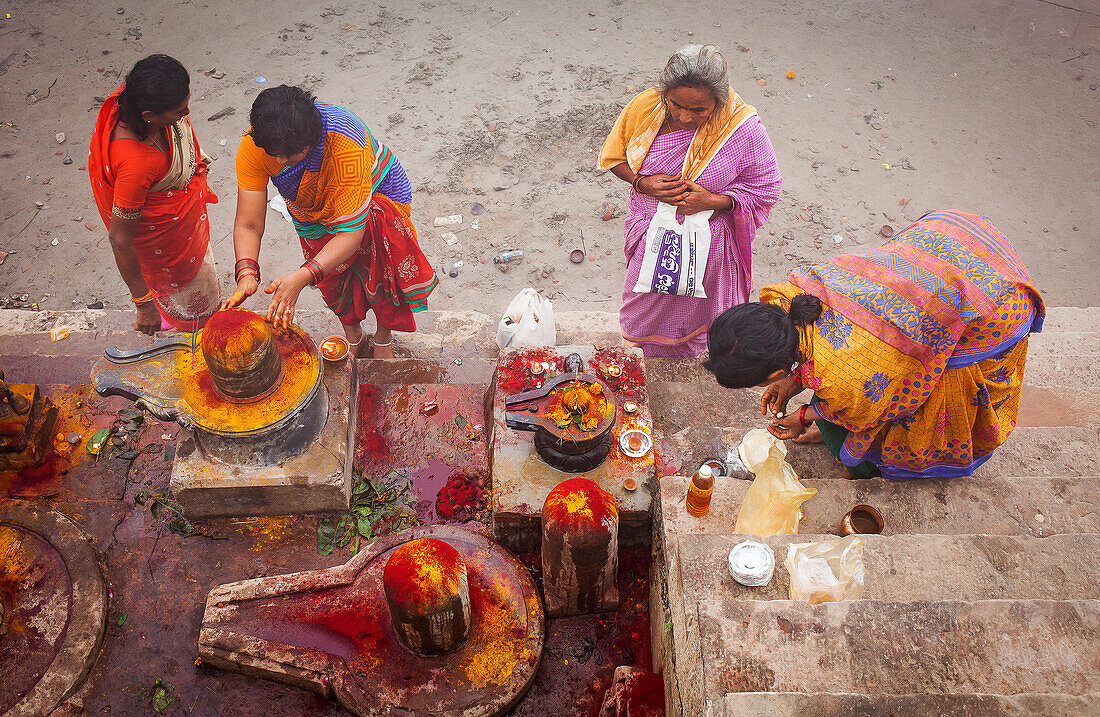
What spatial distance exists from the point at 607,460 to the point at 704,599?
1.02 metres

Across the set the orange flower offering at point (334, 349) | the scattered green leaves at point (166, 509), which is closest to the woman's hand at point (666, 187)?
the orange flower offering at point (334, 349)

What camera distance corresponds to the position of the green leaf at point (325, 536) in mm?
2930

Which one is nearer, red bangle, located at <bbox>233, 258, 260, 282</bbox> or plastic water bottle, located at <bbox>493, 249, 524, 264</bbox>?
red bangle, located at <bbox>233, 258, 260, 282</bbox>

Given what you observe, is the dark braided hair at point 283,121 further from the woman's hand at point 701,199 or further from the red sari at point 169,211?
the woman's hand at point 701,199

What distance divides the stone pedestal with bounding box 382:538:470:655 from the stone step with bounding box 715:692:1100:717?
3.45 ft

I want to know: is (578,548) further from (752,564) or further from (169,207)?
(169,207)

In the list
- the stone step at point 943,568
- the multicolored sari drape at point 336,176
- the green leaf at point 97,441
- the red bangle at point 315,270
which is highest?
the multicolored sari drape at point 336,176

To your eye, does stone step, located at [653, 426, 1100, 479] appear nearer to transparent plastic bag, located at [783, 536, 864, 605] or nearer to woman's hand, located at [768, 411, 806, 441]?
woman's hand, located at [768, 411, 806, 441]

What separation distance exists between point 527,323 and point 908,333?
2.14 meters

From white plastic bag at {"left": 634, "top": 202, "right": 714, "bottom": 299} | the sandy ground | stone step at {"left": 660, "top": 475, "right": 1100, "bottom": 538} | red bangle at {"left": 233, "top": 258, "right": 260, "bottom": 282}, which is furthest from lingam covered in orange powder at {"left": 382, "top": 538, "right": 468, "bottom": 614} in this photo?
the sandy ground

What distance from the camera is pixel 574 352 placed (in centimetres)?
327

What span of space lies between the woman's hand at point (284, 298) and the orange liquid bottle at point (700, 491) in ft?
6.04

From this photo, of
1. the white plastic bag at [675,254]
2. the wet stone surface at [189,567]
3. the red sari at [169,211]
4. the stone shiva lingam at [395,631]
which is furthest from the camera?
the white plastic bag at [675,254]

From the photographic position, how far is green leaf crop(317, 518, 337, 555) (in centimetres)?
293
